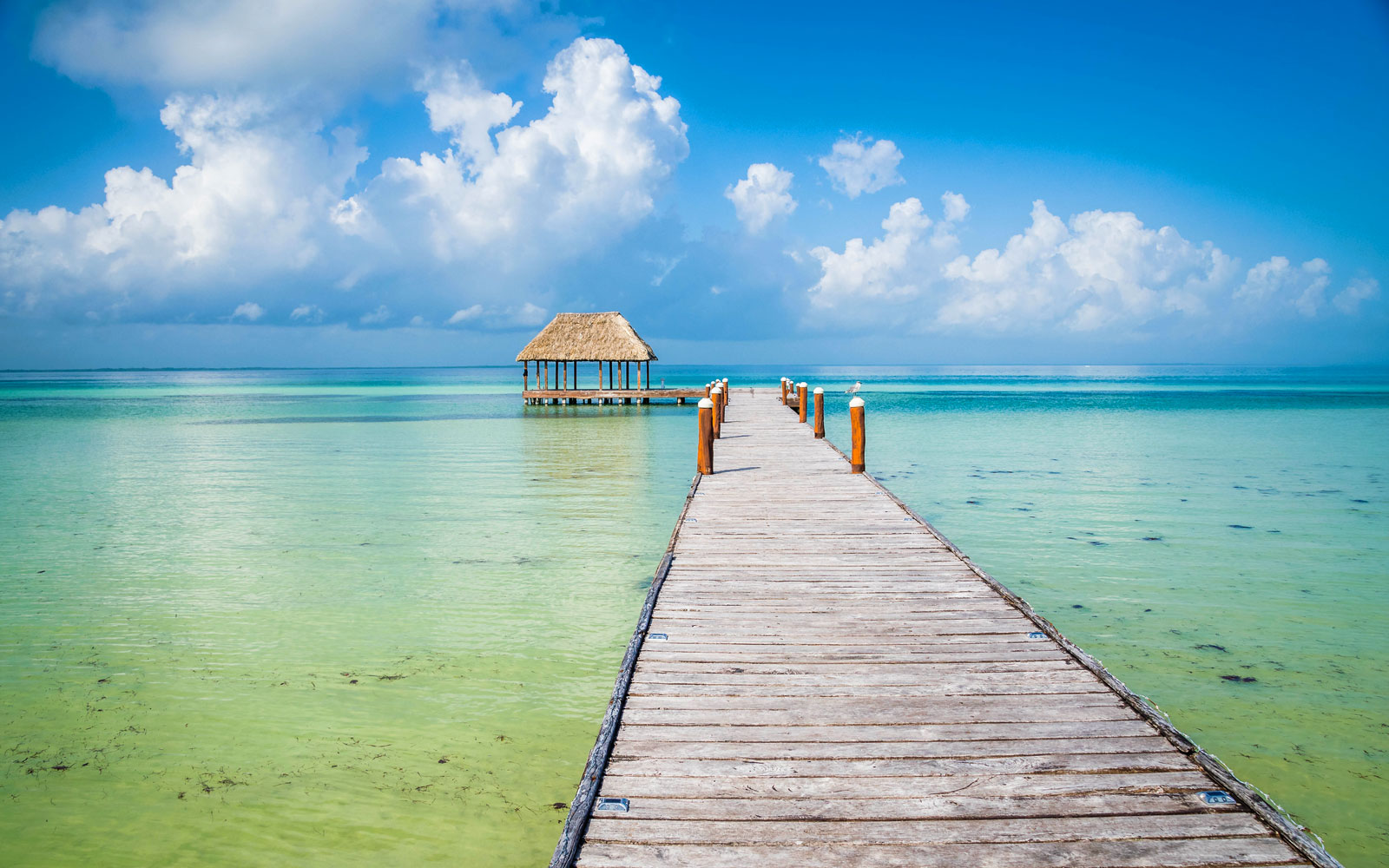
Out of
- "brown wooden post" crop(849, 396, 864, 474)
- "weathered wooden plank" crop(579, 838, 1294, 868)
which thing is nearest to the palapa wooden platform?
"weathered wooden plank" crop(579, 838, 1294, 868)

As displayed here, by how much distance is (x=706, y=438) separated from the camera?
36.7 ft

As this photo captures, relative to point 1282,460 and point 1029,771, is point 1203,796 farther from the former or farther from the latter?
point 1282,460

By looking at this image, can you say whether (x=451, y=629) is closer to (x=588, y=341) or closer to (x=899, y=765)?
(x=899, y=765)

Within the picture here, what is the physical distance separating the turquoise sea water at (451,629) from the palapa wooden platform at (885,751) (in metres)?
1.18

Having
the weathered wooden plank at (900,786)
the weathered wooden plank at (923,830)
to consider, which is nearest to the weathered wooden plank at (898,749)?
the weathered wooden plank at (900,786)

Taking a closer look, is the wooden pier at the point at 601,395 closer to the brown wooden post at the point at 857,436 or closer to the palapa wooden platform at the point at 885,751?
the brown wooden post at the point at 857,436

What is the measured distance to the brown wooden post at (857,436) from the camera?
37.3 feet

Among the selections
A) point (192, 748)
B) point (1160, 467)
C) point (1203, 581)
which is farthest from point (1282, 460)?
point (192, 748)

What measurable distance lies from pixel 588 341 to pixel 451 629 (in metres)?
32.5

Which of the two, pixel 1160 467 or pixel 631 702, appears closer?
pixel 631 702

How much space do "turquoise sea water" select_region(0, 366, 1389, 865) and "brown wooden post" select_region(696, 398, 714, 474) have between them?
44.5 inches

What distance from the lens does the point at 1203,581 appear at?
8461 mm

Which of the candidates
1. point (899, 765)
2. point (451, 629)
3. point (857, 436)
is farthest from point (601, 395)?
point (899, 765)

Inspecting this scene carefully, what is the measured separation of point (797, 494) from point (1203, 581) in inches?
169
